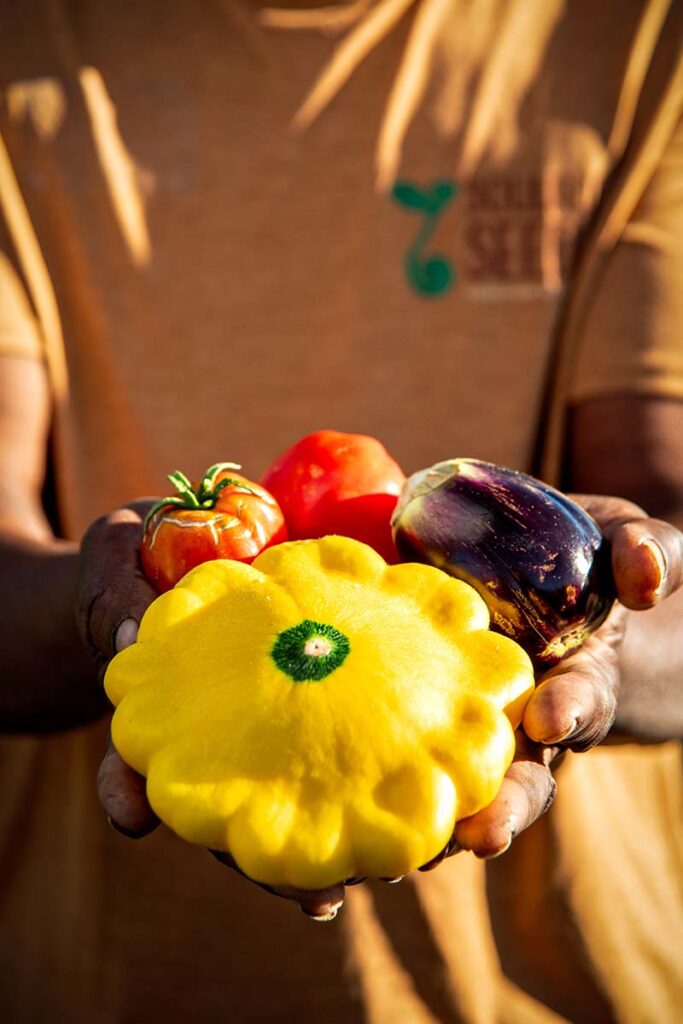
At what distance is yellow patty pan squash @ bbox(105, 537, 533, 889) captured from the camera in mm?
1312

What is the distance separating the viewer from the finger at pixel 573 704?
1370 millimetres

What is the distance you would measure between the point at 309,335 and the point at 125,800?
61.2 inches

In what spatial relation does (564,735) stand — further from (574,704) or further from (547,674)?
(547,674)

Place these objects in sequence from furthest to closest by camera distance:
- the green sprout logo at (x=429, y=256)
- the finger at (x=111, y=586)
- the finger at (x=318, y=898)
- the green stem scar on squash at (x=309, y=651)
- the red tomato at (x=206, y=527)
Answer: the green sprout logo at (x=429, y=256), the red tomato at (x=206, y=527), the finger at (x=111, y=586), the green stem scar on squash at (x=309, y=651), the finger at (x=318, y=898)

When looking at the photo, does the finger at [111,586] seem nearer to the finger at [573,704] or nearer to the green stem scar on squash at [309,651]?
the green stem scar on squash at [309,651]

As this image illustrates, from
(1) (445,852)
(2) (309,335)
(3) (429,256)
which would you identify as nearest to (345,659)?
A: (1) (445,852)

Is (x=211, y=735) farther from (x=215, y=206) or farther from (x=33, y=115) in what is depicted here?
(x=33, y=115)

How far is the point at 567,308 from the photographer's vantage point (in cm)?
257

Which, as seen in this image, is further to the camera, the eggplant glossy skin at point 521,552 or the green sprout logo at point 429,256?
the green sprout logo at point 429,256

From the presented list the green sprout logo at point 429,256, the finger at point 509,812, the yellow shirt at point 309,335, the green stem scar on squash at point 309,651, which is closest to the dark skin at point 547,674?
the finger at point 509,812

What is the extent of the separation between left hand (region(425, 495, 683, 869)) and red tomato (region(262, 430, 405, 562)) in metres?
0.48

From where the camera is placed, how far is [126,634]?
1.61 m

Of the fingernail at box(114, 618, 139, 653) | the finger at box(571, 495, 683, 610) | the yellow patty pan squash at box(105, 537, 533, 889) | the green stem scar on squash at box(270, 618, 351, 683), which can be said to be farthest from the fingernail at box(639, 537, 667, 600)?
the fingernail at box(114, 618, 139, 653)

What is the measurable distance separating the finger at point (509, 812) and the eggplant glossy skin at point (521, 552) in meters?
0.27
